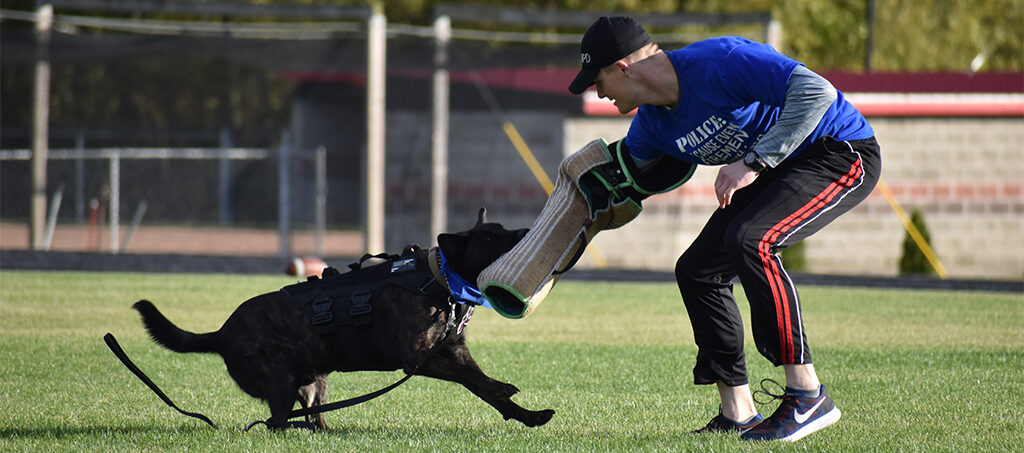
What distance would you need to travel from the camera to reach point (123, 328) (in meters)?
7.94

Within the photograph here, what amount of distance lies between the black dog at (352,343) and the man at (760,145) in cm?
95

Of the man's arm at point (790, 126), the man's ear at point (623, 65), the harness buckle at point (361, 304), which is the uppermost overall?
the man's ear at point (623, 65)

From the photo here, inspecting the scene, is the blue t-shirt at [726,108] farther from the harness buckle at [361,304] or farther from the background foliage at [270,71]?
the background foliage at [270,71]

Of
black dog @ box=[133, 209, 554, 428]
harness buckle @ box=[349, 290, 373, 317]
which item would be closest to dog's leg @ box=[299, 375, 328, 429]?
black dog @ box=[133, 209, 554, 428]

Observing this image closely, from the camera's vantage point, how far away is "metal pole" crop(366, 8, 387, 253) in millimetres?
15727

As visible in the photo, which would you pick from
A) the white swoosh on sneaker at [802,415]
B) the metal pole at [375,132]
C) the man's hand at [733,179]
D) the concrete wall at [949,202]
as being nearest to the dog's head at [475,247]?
the man's hand at [733,179]

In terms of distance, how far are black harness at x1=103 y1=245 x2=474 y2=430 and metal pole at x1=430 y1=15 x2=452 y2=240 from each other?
38.2 ft

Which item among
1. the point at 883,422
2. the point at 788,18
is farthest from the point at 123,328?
the point at 788,18

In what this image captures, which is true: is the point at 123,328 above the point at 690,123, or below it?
below

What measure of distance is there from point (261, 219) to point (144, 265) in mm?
13337

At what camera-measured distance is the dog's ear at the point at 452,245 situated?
4.56m

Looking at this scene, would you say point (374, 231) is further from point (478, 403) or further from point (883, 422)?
point (883, 422)

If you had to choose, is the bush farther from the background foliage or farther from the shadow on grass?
the shadow on grass

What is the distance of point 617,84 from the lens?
400 cm
